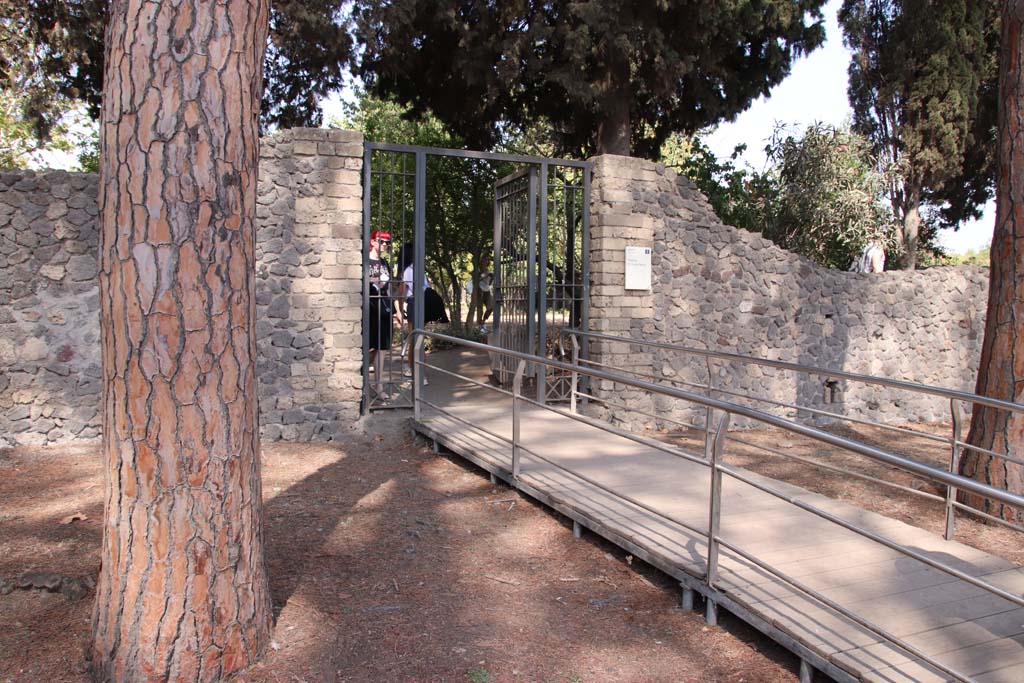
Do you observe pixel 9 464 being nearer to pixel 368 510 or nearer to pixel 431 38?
pixel 368 510

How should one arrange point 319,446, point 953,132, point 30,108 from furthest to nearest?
1. point 953,132
2. point 30,108
3. point 319,446

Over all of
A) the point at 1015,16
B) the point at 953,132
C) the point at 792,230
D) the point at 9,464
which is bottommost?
the point at 9,464

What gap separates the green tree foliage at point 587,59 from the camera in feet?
30.9

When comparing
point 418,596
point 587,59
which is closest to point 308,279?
point 418,596

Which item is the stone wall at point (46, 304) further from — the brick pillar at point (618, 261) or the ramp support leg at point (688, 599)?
the ramp support leg at point (688, 599)

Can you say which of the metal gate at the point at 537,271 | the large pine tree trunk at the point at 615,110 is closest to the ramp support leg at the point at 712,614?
the metal gate at the point at 537,271

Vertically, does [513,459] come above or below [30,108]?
below

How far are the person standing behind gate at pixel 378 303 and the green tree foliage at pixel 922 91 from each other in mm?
10809

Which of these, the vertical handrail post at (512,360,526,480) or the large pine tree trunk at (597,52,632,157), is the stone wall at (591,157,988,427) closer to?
the large pine tree trunk at (597,52,632,157)

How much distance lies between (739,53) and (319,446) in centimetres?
801

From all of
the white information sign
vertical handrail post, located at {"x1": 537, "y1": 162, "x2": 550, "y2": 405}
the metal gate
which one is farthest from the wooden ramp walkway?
the white information sign

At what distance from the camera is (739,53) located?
11.0 metres

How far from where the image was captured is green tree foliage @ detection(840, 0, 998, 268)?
13.9m

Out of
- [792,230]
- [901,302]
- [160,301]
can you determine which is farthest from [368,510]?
[792,230]
